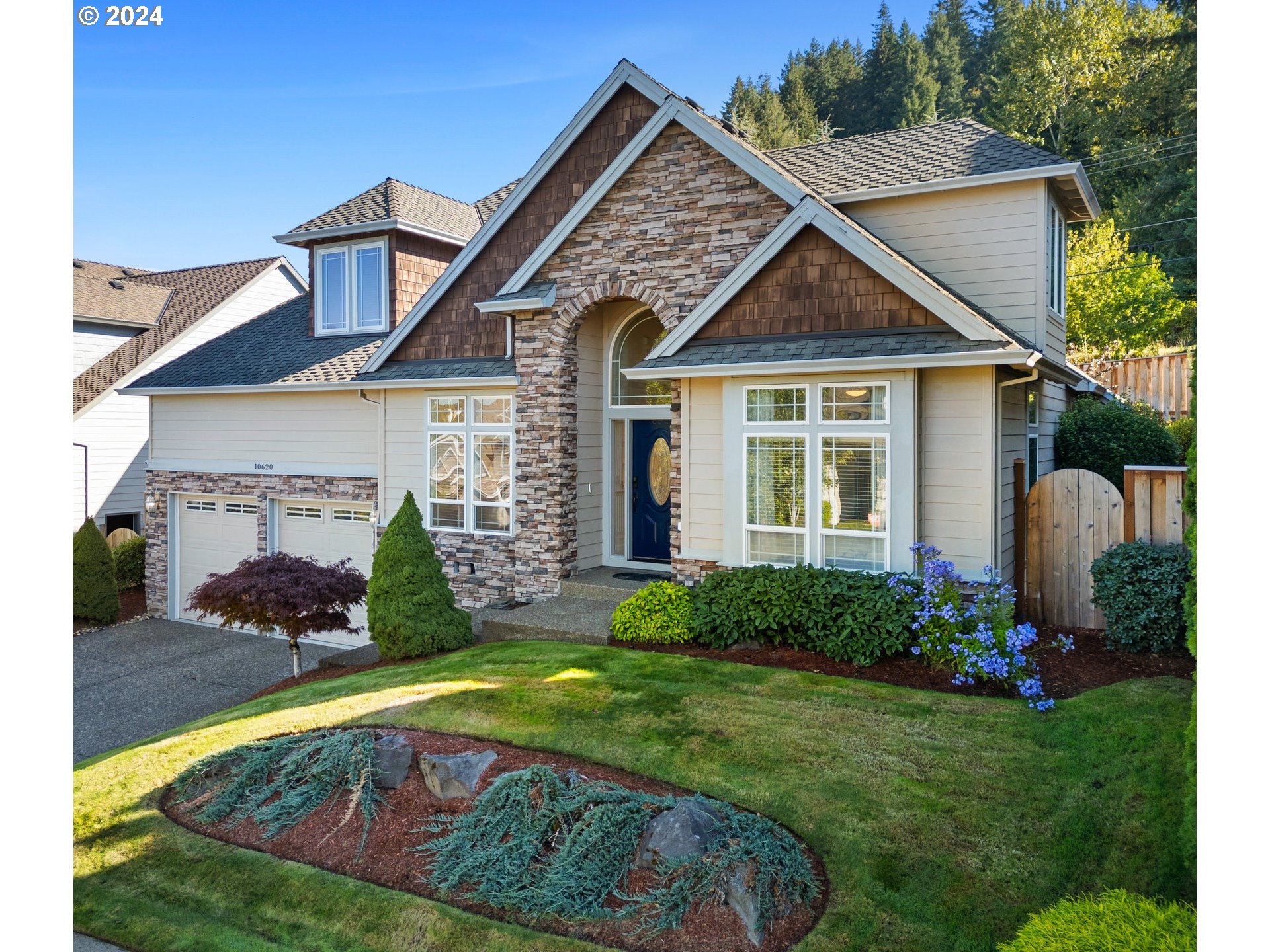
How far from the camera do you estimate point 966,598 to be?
8953 mm

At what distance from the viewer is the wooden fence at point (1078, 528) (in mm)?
9039

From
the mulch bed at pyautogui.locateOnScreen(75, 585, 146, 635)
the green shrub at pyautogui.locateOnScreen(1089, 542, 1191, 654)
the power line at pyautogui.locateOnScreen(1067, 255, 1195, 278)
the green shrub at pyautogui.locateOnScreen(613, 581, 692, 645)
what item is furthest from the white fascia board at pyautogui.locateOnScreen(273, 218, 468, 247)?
the power line at pyautogui.locateOnScreen(1067, 255, 1195, 278)

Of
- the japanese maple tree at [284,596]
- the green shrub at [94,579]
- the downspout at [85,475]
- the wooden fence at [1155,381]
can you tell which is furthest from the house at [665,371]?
the wooden fence at [1155,381]

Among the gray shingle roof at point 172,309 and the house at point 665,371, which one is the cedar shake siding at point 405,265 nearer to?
the house at point 665,371

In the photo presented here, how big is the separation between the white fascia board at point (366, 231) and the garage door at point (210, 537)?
16.4ft

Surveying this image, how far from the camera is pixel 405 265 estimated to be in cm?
1591

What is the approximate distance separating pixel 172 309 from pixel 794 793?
72.9 ft

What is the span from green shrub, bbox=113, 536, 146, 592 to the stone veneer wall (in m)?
2.64

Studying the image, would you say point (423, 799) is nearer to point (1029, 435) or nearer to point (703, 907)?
point (703, 907)

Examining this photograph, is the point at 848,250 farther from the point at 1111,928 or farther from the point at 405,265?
the point at 405,265

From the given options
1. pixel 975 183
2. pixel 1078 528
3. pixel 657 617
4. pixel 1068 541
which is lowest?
pixel 657 617

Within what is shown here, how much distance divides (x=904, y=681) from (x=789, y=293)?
4.57 meters

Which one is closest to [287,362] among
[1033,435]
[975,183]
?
[975,183]
